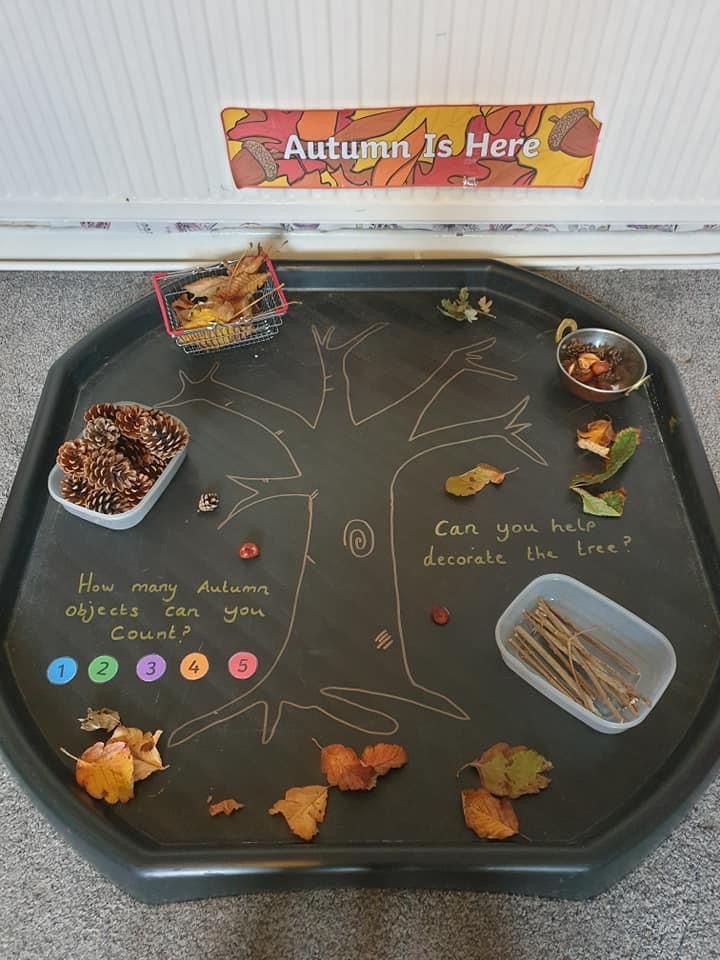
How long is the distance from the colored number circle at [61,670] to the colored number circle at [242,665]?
184 mm

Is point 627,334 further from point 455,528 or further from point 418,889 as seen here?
point 418,889

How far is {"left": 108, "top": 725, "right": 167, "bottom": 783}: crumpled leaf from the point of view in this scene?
82cm

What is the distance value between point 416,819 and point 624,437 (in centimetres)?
55

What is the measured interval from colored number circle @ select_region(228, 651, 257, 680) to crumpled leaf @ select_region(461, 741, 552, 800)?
0.26 meters

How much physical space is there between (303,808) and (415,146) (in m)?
0.90

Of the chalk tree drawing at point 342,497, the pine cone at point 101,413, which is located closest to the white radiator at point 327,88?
the chalk tree drawing at point 342,497

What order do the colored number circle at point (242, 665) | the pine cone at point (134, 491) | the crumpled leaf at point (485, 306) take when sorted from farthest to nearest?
the crumpled leaf at point (485, 306)
the pine cone at point (134, 491)
the colored number circle at point (242, 665)

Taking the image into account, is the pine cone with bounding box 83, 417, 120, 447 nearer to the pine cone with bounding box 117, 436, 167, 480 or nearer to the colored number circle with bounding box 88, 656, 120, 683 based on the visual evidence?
the pine cone with bounding box 117, 436, 167, 480

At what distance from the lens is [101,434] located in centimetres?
98

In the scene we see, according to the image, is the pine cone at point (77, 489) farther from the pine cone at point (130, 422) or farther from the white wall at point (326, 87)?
the white wall at point (326, 87)

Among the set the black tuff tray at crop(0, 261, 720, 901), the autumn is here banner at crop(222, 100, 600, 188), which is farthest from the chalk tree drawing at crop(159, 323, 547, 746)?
the autumn is here banner at crop(222, 100, 600, 188)

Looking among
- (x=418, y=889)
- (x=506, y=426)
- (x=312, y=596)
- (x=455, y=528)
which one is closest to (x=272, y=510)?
(x=312, y=596)

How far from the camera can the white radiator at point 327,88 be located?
98 centimetres

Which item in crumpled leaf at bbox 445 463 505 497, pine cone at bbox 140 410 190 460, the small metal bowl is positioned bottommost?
crumpled leaf at bbox 445 463 505 497
